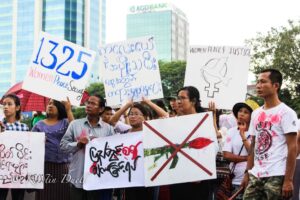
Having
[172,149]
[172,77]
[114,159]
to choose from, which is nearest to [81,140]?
[114,159]

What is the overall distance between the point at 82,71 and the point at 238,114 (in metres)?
2.32

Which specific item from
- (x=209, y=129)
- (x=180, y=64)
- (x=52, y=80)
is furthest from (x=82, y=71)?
(x=180, y=64)

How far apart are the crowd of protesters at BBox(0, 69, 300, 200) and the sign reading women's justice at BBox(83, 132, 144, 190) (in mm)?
108

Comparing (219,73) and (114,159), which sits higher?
(219,73)

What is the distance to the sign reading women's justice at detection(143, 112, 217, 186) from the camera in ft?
17.8

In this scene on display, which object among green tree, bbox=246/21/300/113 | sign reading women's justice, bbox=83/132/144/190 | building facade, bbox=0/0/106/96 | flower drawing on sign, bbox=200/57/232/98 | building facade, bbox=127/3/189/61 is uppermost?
building facade, bbox=127/3/189/61

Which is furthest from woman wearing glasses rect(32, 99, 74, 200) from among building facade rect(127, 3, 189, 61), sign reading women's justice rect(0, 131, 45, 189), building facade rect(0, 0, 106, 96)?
building facade rect(127, 3, 189, 61)

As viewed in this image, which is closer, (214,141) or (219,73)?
(214,141)

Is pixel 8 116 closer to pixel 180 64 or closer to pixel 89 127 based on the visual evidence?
pixel 89 127

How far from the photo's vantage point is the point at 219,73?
24.4 feet

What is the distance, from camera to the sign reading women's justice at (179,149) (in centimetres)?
541

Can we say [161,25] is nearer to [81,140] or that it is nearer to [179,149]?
[81,140]

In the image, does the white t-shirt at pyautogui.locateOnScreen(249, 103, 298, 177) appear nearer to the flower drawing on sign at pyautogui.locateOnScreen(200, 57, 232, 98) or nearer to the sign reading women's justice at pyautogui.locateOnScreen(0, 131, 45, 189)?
the flower drawing on sign at pyautogui.locateOnScreen(200, 57, 232, 98)

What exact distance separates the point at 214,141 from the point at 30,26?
297 ft
